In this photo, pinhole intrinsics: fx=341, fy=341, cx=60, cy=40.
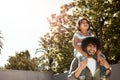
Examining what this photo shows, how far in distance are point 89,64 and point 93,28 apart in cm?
1785

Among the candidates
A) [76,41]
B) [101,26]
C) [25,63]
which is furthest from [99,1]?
[76,41]

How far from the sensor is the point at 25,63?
3362 cm

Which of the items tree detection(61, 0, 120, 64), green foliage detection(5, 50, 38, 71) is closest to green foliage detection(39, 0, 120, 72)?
tree detection(61, 0, 120, 64)

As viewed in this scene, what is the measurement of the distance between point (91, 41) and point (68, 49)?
19.4 meters

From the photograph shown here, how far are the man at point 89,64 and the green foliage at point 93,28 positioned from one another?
15.9m

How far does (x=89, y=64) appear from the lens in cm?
569

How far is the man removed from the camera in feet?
18.4

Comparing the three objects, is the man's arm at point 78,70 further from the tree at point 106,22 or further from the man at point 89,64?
A: the tree at point 106,22

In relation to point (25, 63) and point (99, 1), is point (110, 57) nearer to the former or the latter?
point (99, 1)

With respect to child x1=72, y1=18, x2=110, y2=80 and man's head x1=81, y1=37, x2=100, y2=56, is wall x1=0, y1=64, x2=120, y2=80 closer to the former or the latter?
child x1=72, y1=18, x2=110, y2=80

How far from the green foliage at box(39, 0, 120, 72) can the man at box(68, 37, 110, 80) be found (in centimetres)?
1586

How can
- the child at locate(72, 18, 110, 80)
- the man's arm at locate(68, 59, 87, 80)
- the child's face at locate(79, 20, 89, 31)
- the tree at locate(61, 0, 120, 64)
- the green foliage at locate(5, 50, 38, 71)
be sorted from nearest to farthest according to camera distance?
the man's arm at locate(68, 59, 87, 80) → the child at locate(72, 18, 110, 80) → the child's face at locate(79, 20, 89, 31) → the tree at locate(61, 0, 120, 64) → the green foliage at locate(5, 50, 38, 71)

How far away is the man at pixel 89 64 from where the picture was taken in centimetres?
562

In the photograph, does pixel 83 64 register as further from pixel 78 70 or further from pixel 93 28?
pixel 93 28
